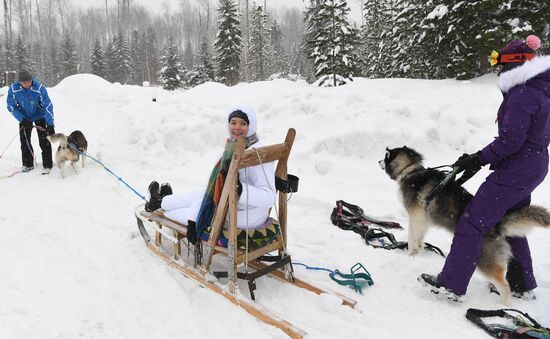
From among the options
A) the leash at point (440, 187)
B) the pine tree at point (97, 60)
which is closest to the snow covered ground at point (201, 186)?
the leash at point (440, 187)

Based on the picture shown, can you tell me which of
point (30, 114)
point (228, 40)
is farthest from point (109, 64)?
A: point (30, 114)

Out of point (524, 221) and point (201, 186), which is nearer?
point (524, 221)

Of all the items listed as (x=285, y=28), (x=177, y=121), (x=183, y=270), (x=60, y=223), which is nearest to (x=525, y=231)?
(x=183, y=270)

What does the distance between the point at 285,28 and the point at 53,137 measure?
73415 millimetres

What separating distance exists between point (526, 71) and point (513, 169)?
82cm

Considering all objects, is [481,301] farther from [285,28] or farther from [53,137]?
[285,28]

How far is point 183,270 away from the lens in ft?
13.1

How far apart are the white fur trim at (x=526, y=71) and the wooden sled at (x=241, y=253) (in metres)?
1.91

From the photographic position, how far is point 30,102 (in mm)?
8102

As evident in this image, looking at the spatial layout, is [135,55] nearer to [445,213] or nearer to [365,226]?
[365,226]

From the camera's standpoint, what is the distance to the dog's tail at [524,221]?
10.7ft

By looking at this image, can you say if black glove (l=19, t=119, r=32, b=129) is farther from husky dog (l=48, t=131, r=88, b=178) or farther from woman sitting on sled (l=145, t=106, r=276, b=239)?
woman sitting on sled (l=145, t=106, r=276, b=239)

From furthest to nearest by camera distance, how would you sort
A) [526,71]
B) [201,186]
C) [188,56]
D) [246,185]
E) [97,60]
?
1. [188,56]
2. [97,60]
3. [201,186]
4. [246,185]
5. [526,71]

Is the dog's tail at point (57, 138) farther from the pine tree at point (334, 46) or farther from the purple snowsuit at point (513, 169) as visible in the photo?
the pine tree at point (334, 46)
